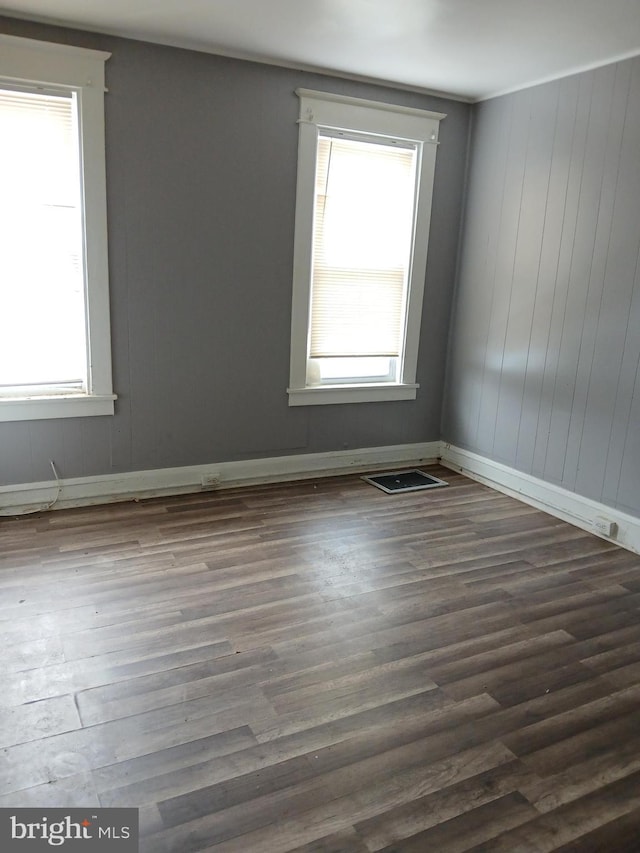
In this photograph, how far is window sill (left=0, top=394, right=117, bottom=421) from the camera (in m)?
3.61

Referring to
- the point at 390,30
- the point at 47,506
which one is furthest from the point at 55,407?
the point at 390,30

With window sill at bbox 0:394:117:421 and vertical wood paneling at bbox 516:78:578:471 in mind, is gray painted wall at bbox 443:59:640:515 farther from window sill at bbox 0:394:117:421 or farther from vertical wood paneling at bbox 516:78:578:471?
window sill at bbox 0:394:117:421

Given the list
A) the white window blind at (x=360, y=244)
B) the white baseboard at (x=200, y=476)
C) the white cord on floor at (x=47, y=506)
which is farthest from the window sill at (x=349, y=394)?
the white cord on floor at (x=47, y=506)

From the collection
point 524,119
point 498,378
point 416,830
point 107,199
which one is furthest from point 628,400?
point 107,199

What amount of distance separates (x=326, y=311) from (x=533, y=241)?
1.41 m

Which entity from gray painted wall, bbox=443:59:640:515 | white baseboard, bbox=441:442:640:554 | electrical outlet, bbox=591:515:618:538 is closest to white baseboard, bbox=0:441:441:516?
white baseboard, bbox=441:442:640:554

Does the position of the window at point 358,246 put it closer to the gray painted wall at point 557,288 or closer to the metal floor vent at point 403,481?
the gray painted wall at point 557,288

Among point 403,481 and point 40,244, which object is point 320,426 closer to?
point 403,481

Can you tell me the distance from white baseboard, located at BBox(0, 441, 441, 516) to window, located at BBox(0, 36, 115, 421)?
44 centimetres

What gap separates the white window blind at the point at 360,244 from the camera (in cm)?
429

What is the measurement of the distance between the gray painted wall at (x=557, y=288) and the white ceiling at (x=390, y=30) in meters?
0.33

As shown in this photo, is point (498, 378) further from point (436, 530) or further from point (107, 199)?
point (107, 199)

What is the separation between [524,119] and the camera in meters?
4.17

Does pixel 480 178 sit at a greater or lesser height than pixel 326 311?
greater
